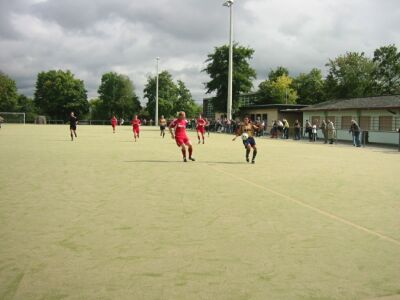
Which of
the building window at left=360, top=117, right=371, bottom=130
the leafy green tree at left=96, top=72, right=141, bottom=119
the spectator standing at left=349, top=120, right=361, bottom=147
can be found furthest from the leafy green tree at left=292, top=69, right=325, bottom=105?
the spectator standing at left=349, top=120, right=361, bottom=147

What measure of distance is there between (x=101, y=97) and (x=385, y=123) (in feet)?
270

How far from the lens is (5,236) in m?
5.62

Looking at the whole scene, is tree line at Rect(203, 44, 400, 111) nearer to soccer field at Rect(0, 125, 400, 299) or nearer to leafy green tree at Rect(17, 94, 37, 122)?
soccer field at Rect(0, 125, 400, 299)

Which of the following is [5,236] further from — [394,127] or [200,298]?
[394,127]

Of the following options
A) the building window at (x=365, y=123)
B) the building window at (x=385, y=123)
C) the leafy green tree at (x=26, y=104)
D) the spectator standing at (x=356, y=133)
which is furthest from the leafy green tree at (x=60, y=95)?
the spectator standing at (x=356, y=133)

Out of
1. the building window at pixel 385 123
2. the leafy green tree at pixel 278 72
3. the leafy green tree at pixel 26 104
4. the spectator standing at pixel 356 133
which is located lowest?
the spectator standing at pixel 356 133

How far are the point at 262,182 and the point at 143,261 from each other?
6.42m

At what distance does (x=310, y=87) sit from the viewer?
265 ft

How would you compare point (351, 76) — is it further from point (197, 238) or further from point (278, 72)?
point (197, 238)

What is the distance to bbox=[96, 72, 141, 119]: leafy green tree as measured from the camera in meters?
103

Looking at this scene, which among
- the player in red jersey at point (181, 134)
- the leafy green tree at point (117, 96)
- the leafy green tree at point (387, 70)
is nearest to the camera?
the player in red jersey at point (181, 134)

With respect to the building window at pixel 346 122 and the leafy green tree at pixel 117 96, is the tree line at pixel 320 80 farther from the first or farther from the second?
the leafy green tree at pixel 117 96

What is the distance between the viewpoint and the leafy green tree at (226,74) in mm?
58094

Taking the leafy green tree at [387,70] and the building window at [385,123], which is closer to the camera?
the building window at [385,123]
